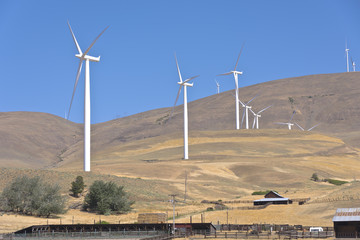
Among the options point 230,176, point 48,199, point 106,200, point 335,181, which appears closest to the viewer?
point 48,199

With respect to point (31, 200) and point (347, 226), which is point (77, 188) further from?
point (347, 226)

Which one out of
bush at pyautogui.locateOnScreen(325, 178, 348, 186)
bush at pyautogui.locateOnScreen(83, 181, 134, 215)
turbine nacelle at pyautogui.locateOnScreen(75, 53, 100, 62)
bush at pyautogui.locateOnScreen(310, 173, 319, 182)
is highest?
turbine nacelle at pyautogui.locateOnScreen(75, 53, 100, 62)

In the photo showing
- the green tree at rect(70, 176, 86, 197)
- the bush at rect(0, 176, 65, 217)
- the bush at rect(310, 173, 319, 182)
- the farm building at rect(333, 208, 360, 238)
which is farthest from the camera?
the bush at rect(310, 173, 319, 182)

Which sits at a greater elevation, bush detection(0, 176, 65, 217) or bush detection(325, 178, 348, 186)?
bush detection(325, 178, 348, 186)

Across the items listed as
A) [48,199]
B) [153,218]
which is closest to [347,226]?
[153,218]

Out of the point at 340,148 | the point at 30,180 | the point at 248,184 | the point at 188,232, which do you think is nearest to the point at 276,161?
the point at 248,184

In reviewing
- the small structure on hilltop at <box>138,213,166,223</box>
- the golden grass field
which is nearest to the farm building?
the golden grass field

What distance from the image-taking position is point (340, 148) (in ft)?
591

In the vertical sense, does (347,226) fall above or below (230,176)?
below

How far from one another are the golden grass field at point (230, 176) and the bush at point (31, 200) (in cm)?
184

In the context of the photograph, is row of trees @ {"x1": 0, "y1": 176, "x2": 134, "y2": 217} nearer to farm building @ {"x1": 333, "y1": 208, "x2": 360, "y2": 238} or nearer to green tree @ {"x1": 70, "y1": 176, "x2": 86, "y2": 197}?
green tree @ {"x1": 70, "y1": 176, "x2": 86, "y2": 197}

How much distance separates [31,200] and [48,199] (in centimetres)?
215

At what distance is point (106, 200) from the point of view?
275 ft

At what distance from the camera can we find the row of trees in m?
77.9
